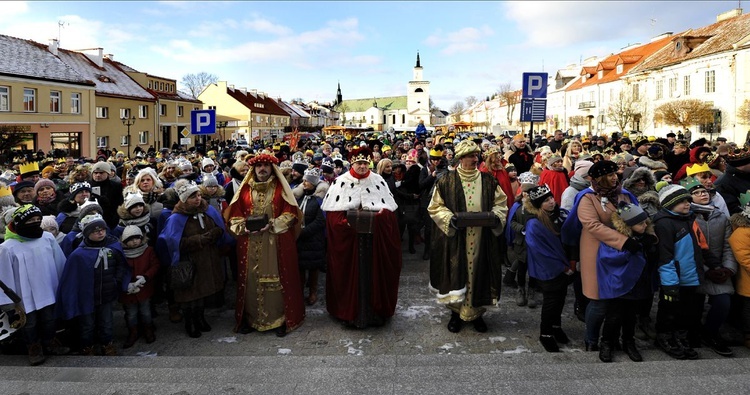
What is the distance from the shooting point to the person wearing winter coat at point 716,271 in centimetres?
457

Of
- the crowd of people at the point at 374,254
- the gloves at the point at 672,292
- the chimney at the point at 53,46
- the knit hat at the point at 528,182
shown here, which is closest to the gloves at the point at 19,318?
the crowd of people at the point at 374,254

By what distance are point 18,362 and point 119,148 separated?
37060 millimetres

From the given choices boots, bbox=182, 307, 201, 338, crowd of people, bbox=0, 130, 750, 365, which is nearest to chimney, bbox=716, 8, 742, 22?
crowd of people, bbox=0, 130, 750, 365

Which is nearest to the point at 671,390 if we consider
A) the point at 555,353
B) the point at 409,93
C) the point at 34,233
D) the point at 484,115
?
the point at 555,353

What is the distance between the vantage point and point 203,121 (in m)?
11.1

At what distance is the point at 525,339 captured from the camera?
16.8ft

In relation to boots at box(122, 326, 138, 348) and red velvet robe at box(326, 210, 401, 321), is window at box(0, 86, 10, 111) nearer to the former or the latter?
boots at box(122, 326, 138, 348)

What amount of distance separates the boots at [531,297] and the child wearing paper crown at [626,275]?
60.0 inches

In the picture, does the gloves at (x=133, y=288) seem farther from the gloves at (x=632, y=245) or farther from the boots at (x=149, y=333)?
the gloves at (x=632, y=245)

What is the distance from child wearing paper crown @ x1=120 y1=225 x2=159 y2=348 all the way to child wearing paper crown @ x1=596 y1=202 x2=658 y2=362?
4.45 meters

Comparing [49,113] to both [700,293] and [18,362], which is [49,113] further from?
[700,293]

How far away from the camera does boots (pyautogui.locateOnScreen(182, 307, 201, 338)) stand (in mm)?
5434

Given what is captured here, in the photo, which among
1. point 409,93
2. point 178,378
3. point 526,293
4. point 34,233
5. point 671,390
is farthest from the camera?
point 409,93

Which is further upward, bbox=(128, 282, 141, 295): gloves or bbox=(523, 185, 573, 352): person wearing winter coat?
bbox=(523, 185, 573, 352): person wearing winter coat
